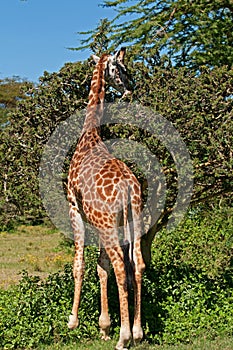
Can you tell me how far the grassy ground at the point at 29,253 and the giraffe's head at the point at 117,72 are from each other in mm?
4120

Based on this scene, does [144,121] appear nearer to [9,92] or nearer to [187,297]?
[187,297]

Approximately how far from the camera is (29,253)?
15867mm

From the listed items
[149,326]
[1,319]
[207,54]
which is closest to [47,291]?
[1,319]

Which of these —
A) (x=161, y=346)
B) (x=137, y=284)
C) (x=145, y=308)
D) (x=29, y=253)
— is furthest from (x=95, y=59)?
(x=29, y=253)

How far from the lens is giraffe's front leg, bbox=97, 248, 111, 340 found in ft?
21.2

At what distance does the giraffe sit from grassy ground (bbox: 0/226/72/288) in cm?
358

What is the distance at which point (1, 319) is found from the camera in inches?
283

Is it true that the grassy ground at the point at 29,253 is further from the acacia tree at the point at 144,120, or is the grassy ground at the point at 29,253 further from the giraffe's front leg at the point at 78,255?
the giraffe's front leg at the point at 78,255

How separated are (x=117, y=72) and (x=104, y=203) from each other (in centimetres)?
169

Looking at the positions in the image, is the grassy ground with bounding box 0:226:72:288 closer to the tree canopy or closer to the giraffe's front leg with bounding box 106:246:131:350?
the giraffe's front leg with bounding box 106:246:131:350

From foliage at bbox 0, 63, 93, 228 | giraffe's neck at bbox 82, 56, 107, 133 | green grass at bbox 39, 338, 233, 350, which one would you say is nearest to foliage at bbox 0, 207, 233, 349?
green grass at bbox 39, 338, 233, 350

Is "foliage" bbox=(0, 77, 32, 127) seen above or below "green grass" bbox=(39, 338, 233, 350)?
above

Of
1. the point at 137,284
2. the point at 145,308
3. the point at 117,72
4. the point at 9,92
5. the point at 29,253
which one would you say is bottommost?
the point at 145,308

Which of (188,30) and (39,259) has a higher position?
(188,30)
